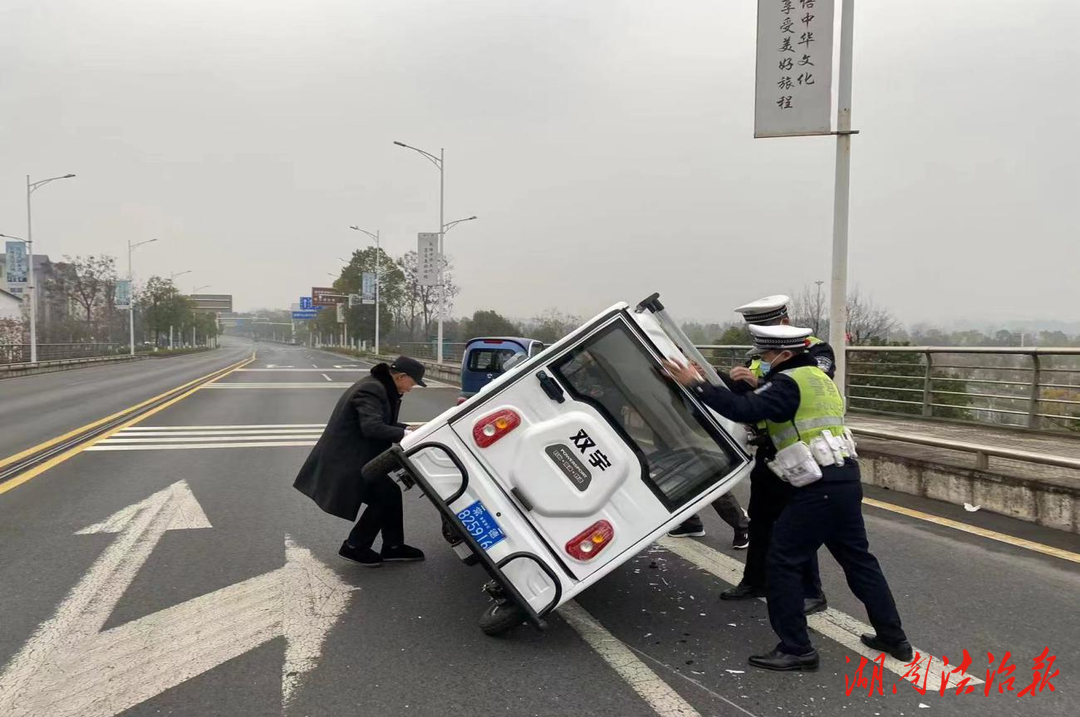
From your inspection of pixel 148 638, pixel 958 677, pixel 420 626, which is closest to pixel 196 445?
pixel 148 638

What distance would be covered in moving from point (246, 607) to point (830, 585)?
373cm

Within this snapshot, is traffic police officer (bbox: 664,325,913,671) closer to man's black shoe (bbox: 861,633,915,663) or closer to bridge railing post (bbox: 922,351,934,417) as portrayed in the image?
man's black shoe (bbox: 861,633,915,663)

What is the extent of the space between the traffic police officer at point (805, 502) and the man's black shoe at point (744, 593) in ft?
2.53

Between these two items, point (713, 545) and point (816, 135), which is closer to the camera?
point (713, 545)

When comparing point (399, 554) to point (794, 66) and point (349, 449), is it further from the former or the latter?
point (794, 66)

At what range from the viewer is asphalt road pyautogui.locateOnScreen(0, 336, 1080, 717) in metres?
3.00

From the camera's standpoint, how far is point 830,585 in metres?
4.45

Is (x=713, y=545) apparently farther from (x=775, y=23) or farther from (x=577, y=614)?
(x=775, y=23)

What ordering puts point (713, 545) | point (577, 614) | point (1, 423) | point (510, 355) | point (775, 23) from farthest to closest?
point (1, 423), point (510, 355), point (775, 23), point (713, 545), point (577, 614)

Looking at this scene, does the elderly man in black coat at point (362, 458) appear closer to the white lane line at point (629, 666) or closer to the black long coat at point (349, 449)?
the black long coat at point (349, 449)

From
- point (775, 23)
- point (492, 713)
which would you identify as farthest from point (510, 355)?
point (492, 713)

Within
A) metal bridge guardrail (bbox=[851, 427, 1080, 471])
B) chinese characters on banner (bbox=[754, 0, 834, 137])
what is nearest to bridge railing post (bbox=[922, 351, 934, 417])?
metal bridge guardrail (bbox=[851, 427, 1080, 471])

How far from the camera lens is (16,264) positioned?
103ft

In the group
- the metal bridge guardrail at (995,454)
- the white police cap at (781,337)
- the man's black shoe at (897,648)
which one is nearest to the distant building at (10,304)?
the metal bridge guardrail at (995,454)
